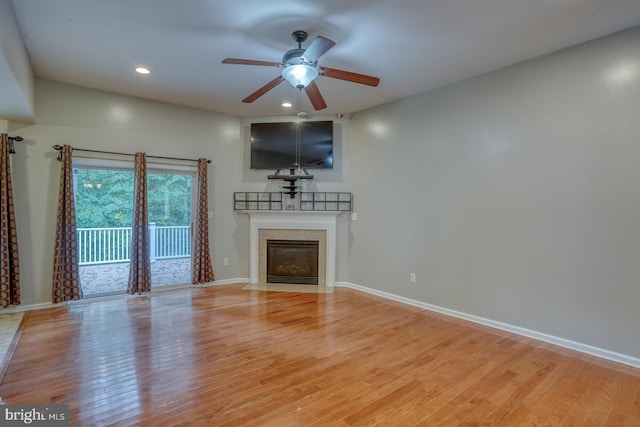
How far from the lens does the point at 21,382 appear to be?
2381 millimetres

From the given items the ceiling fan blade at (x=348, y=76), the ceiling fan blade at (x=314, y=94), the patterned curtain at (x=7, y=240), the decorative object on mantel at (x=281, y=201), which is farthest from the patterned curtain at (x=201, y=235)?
the ceiling fan blade at (x=348, y=76)

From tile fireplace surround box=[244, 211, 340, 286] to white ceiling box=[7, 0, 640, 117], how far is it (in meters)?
2.22

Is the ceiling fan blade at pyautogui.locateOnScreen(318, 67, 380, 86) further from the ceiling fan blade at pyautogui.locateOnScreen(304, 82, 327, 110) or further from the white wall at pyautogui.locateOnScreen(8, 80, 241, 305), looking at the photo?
Result: the white wall at pyautogui.locateOnScreen(8, 80, 241, 305)

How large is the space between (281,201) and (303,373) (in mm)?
3488

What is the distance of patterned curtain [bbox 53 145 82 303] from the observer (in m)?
4.09

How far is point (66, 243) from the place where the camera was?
4133 mm

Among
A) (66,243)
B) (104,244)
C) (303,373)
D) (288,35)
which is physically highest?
(288,35)

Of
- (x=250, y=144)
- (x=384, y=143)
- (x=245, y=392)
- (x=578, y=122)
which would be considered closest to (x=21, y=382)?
(x=245, y=392)

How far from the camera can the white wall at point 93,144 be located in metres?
4.03

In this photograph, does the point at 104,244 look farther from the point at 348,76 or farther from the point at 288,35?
the point at 348,76

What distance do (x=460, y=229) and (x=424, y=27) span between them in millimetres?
2377

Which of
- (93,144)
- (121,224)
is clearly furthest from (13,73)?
(121,224)

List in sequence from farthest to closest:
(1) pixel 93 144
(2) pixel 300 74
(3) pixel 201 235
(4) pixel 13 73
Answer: (3) pixel 201 235, (1) pixel 93 144, (2) pixel 300 74, (4) pixel 13 73

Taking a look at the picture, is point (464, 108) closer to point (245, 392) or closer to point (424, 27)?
point (424, 27)
